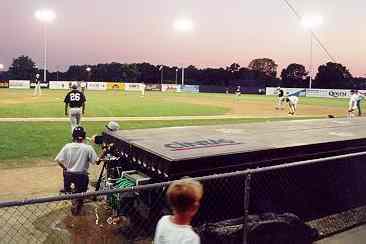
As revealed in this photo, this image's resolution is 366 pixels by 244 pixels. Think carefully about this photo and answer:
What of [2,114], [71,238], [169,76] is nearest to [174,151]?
[71,238]

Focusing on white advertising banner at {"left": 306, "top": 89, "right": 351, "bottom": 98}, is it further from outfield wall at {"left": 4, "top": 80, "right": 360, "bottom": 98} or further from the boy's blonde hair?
the boy's blonde hair

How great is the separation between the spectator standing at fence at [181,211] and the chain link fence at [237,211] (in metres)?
1.70

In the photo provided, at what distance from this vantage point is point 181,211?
9.85ft

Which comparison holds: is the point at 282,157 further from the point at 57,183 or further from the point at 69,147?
the point at 57,183

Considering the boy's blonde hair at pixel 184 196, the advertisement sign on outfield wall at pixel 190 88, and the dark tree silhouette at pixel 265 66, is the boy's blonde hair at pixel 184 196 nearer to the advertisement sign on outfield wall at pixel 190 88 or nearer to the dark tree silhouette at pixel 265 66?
the advertisement sign on outfield wall at pixel 190 88

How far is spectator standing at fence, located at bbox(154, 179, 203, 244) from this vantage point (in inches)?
117

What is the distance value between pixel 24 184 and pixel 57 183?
71 cm

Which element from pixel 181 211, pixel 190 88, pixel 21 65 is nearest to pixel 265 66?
pixel 190 88

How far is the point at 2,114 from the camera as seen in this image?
23234 millimetres

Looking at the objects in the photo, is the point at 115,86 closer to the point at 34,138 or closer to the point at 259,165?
the point at 34,138

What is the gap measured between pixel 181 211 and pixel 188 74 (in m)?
120

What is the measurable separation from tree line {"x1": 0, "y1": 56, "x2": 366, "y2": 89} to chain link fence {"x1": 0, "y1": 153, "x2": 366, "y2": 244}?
92.2 m

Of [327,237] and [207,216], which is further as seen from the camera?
[327,237]

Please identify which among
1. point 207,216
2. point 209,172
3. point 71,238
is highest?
point 209,172
